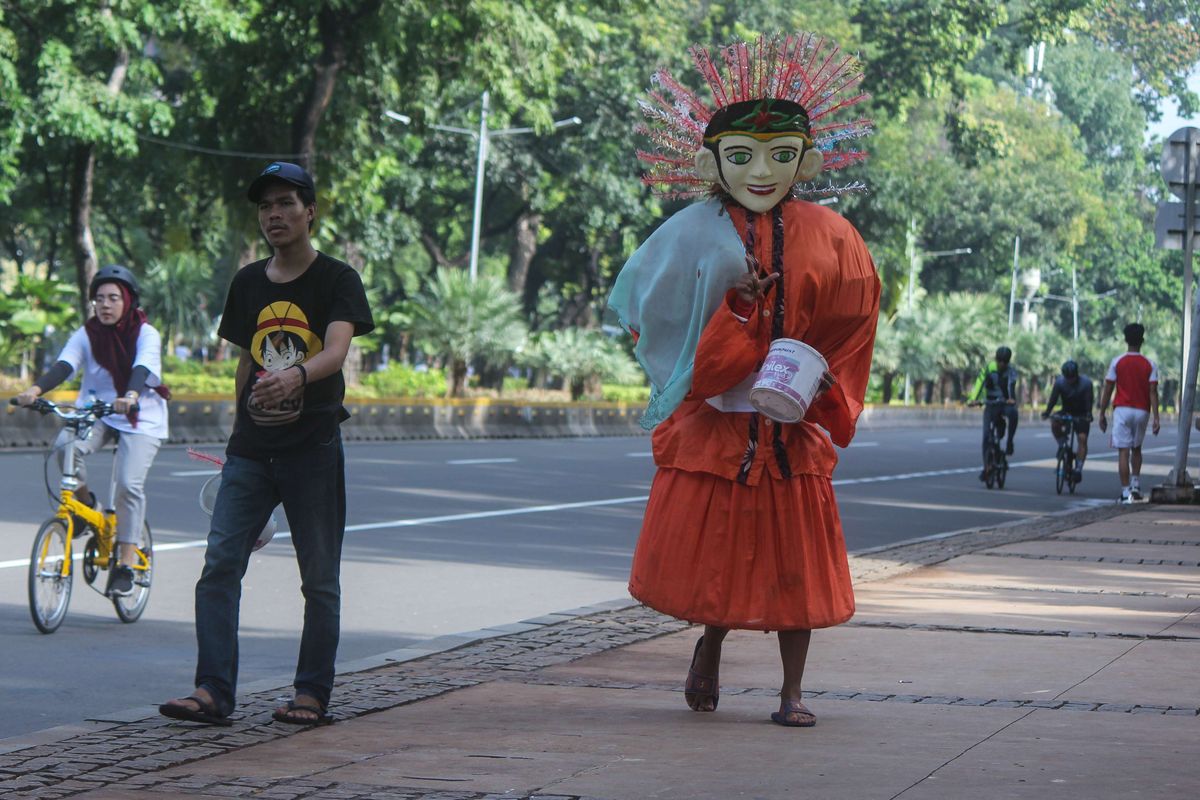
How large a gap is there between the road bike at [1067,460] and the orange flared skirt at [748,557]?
55.1 feet

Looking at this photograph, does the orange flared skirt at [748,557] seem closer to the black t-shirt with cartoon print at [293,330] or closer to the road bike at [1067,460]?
the black t-shirt with cartoon print at [293,330]

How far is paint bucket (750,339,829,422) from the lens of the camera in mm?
6195

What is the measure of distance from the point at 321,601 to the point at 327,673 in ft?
0.79

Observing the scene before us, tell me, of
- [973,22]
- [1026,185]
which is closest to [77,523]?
[973,22]

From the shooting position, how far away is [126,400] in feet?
30.6

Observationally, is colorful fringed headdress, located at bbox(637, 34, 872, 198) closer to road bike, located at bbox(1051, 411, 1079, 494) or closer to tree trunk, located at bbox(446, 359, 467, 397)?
road bike, located at bbox(1051, 411, 1079, 494)

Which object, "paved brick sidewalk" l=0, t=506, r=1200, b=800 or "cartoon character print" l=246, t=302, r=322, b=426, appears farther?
"cartoon character print" l=246, t=302, r=322, b=426

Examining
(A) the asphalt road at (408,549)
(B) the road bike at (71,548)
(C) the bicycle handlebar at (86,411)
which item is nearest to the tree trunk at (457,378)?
(A) the asphalt road at (408,549)

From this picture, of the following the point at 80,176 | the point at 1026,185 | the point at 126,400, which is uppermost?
the point at 1026,185

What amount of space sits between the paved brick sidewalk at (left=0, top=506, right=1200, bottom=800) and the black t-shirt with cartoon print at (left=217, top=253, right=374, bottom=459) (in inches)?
35.8

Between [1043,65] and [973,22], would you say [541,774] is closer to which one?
[973,22]

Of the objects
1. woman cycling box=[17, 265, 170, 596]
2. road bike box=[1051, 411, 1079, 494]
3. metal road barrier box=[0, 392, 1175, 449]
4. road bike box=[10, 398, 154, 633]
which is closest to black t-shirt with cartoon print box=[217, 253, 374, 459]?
road bike box=[10, 398, 154, 633]

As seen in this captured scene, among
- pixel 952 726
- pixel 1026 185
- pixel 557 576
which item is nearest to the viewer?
pixel 952 726

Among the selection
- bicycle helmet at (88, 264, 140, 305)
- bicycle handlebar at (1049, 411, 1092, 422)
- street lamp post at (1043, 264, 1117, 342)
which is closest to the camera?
bicycle helmet at (88, 264, 140, 305)
